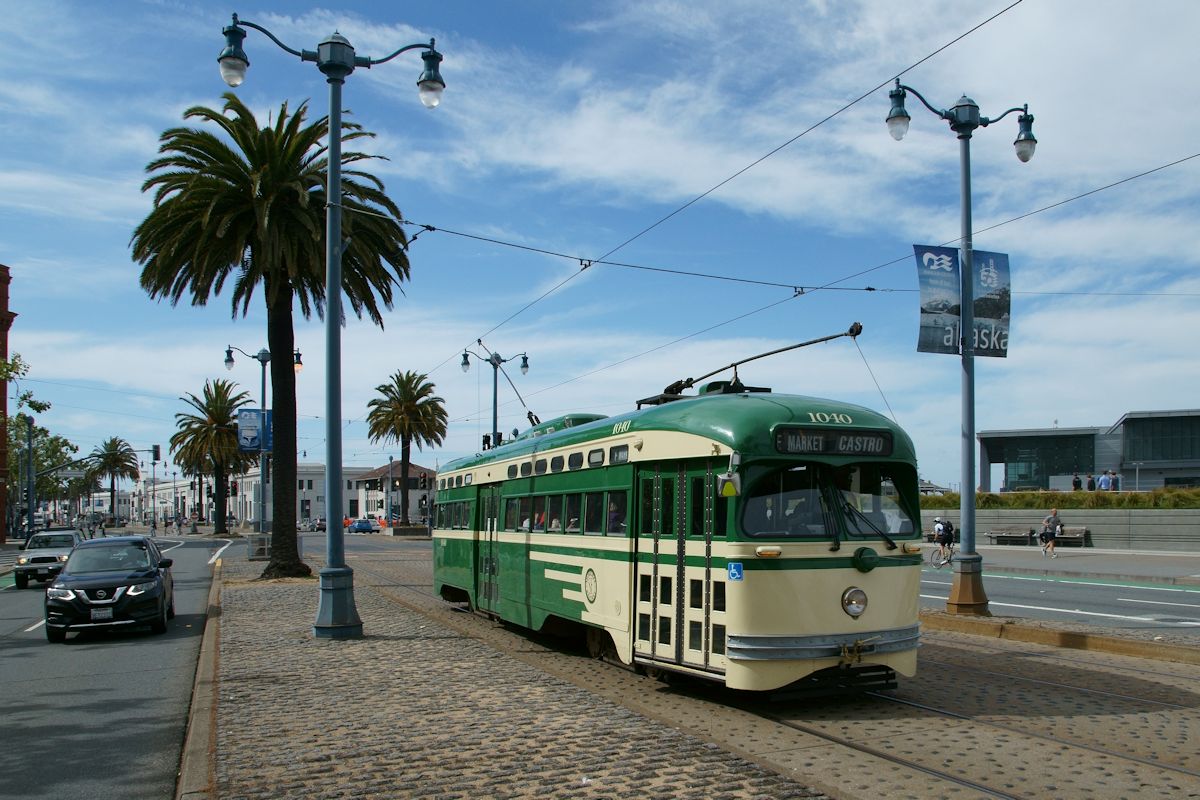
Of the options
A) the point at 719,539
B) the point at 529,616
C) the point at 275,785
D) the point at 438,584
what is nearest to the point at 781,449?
the point at 719,539

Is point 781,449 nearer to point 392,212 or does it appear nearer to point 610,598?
point 610,598

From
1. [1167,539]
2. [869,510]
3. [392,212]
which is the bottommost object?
[1167,539]

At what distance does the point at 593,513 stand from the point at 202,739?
5055 millimetres

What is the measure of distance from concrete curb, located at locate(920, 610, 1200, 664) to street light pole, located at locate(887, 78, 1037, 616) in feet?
1.31

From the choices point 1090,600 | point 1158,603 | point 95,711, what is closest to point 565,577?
point 95,711

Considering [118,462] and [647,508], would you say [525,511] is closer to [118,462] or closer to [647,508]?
[647,508]

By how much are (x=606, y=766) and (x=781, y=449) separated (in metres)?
3.42

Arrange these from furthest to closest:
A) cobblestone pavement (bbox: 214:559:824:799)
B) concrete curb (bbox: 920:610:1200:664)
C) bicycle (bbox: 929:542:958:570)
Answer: bicycle (bbox: 929:542:958:570) → concrete curb (bbox: 920:610:1200:664) → cobblestone pavement (bbox: 214:559:824:799)

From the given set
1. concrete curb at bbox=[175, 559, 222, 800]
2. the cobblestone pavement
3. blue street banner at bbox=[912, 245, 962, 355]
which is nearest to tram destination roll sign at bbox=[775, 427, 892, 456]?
the cobblestone pavement

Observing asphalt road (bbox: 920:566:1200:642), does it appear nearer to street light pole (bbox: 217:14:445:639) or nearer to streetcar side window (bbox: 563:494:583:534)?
streetcar side window (bbox: 563:494:583:534)

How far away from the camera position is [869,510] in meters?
9.66

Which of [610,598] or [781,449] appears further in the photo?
[610,598]

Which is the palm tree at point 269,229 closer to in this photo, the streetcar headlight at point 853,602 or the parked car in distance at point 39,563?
the parked car in distance at point 39,563

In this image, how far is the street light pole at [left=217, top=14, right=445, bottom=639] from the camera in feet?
47.7
